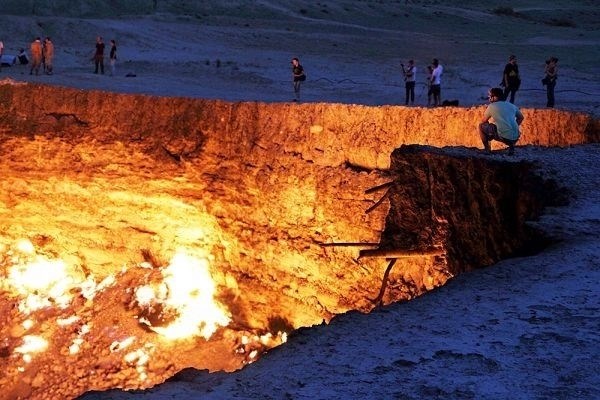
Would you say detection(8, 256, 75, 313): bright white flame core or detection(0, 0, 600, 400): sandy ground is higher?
detection(0, 0, 600, 400): sandy ground

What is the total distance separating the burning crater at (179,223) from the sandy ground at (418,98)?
2765mm

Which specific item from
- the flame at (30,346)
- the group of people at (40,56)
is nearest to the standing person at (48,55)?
the group of people at (40,56)

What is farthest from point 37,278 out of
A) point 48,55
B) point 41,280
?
point 48,55

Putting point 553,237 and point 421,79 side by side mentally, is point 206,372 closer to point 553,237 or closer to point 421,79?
point 553,237

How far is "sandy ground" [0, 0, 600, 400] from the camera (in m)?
4.03

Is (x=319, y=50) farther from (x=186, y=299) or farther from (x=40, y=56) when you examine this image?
(x=186, y=299)

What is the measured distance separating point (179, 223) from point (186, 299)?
1.55 metres

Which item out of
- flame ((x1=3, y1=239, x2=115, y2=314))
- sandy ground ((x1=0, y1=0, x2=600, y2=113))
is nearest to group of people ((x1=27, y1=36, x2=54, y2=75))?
sandy ground ((x1=0, y1=0, x2=600, y2=113))

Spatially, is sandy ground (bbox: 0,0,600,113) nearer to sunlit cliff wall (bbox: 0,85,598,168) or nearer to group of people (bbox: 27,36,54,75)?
group of people (bbox: 27,36,54,75)

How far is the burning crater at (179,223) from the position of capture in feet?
39.7

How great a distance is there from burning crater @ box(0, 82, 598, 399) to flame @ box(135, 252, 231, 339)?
3cm

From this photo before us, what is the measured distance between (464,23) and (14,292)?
29937mm

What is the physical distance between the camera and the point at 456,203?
6797mm

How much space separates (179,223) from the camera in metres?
14.9
